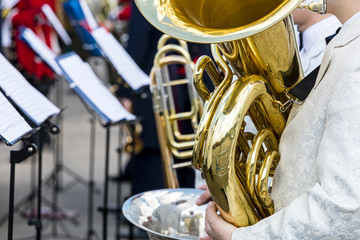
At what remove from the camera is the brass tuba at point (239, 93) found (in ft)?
4.66

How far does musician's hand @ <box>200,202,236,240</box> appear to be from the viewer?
4.75ft

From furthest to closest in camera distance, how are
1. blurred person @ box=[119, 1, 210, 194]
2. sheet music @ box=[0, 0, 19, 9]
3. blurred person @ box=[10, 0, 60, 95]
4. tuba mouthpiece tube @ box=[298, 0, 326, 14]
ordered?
1. blurred person @ box=[10, 0, 60, 95]
2. sheet music @ box=[0, 0, 19, 9]
3. blurred person @ box=[119, 1, 210, 194]
4. tuba mouthpiece tube @ box=[298, 0, 326, 14]

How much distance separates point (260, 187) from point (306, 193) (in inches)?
6.0

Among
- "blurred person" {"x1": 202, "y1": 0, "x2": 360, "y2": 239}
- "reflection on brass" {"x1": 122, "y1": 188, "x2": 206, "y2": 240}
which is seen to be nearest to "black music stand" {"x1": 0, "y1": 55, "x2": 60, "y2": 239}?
"reflection on brass" {"x1": 122, "y1": 188, "x2": 206, "y2": 240}

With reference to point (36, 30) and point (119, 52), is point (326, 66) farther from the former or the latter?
point (36, 30)

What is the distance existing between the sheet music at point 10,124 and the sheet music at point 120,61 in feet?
3.99

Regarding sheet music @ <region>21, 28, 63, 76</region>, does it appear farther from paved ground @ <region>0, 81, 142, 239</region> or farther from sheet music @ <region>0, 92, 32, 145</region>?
sheet music @ <region>0, 92, 32, 145</region>

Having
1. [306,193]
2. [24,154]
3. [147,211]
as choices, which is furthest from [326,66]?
[24,154]

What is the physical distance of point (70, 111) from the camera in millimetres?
8445

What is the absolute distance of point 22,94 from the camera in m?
2.04

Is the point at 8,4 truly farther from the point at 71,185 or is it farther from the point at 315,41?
the point at 315,41

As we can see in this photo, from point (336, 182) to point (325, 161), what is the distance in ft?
0.16

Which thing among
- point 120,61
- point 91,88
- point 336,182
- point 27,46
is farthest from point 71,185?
point 336,182

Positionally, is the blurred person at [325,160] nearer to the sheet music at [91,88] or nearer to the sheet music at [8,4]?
the sheet music at [91,88]
